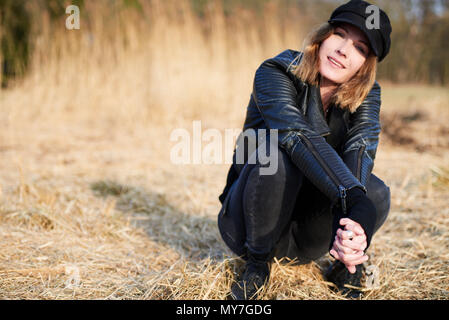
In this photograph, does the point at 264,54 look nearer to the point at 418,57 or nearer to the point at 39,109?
the point at 39,109

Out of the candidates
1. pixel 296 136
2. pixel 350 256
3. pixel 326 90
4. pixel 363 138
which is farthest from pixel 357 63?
pixel 350 256

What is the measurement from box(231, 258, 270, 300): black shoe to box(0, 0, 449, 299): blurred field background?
0.19 ft

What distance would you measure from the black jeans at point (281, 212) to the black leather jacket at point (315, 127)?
0.25 feet

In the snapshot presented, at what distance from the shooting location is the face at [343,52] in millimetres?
1494

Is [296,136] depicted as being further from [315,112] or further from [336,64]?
[336,64]

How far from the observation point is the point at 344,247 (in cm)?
121

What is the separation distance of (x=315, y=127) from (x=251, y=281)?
60 cm

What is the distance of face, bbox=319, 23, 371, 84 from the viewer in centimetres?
149

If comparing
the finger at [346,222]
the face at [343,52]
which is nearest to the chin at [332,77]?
the face at [343,52]

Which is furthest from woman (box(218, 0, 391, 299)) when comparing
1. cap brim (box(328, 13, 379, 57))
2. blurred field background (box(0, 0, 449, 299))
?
blurred field background (box(0, 0, 449, 299))

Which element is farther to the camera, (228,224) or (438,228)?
(438,228)

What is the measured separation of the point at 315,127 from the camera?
150 centimetres
